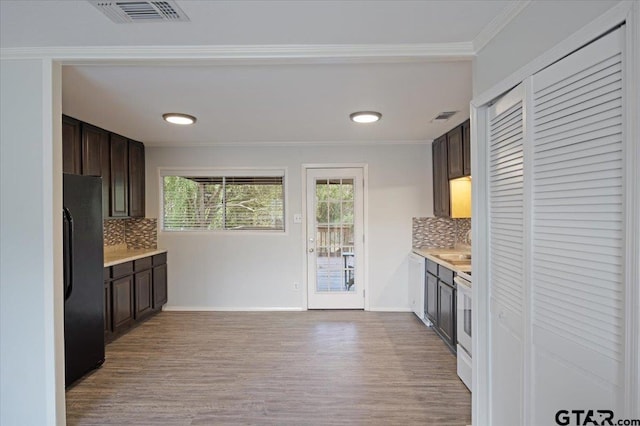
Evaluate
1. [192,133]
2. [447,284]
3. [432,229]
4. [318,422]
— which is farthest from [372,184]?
[318,422]

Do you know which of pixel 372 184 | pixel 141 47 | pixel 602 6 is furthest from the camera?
pixel 372 184

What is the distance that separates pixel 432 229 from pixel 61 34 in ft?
14.2

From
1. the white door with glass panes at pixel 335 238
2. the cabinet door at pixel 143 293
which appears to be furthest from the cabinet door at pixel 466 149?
the cabinet door at pixel 143 293

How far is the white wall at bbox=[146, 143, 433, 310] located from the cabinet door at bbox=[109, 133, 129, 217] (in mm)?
522

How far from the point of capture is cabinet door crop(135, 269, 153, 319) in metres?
4.11

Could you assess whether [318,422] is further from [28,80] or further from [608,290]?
[28,80]

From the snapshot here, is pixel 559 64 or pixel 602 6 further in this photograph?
pixel 559 64

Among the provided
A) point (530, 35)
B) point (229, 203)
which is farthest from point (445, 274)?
point (229, 203)

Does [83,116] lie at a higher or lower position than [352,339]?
higher

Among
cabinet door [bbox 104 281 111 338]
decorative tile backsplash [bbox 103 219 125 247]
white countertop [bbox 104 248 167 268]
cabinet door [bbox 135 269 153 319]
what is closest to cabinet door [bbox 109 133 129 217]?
decorative tile backsplash [bbox 103 219 125 247]

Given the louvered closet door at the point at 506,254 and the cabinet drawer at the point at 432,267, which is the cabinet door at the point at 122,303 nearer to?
the cabinet drawer at the point at 432,267

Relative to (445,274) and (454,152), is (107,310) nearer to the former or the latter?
(445,274)

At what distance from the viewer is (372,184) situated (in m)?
4.81

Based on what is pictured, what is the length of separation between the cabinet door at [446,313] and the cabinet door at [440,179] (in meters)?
1.06
